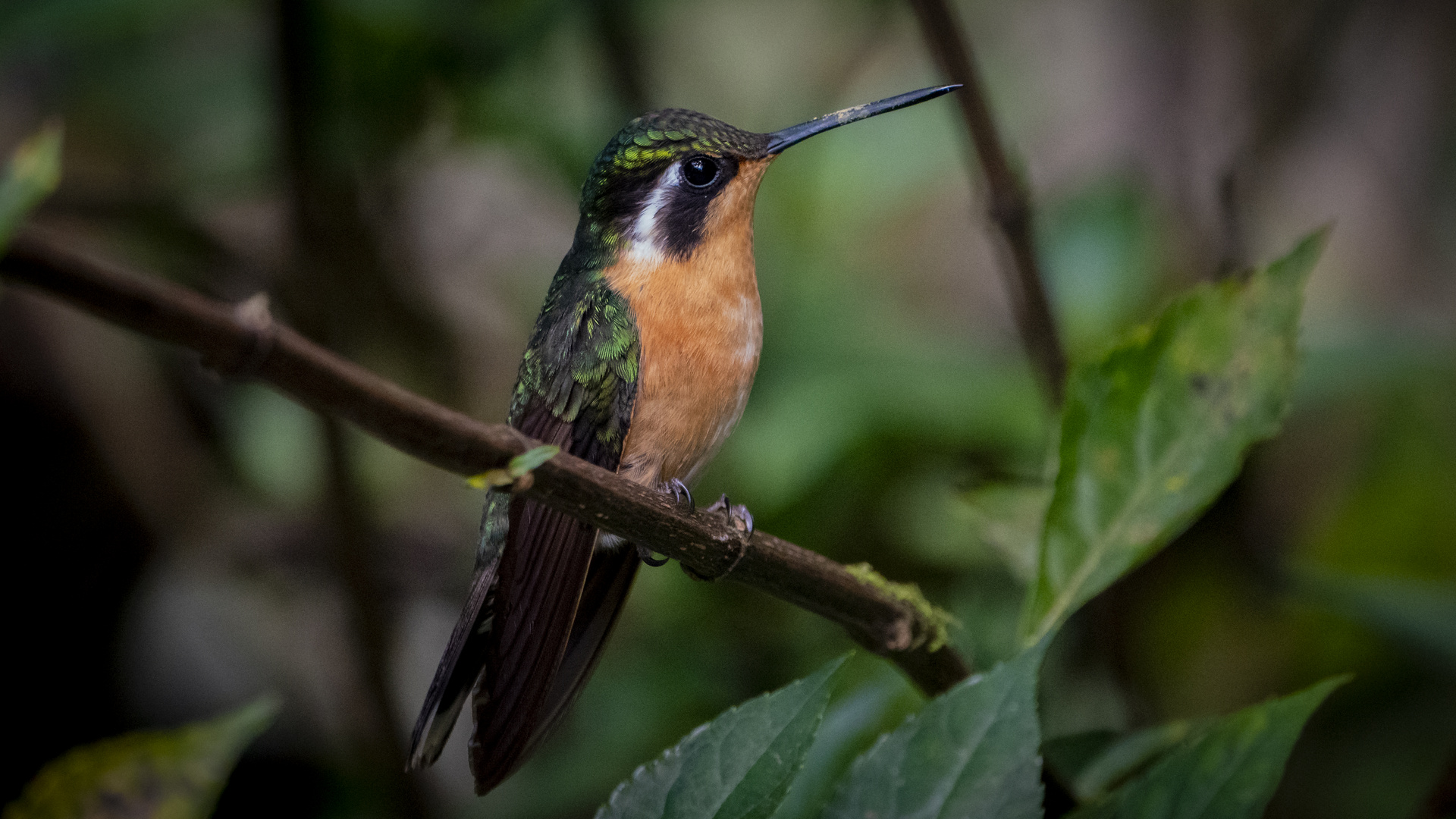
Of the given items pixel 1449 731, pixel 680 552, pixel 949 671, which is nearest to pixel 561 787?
pixel 949 671

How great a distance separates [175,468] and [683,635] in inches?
55.3

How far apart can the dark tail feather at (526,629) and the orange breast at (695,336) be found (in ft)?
0.69

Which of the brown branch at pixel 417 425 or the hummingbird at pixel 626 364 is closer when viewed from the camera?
the brown branch at pixel 417 425

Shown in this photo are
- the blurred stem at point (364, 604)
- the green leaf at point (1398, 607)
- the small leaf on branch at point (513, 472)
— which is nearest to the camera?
the small leaf on branch at point (513, 472)

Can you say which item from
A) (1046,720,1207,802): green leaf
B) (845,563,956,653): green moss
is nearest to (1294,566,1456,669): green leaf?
(1046,720,1207,802): green leaf

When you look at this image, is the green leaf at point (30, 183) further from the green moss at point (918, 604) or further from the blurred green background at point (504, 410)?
the blurred green background at point (504, 410)

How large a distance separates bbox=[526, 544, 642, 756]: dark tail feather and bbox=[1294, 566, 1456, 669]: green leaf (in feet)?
3.75

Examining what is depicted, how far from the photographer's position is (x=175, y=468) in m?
2.69

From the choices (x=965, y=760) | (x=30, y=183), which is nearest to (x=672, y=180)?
(x=965, y=760)

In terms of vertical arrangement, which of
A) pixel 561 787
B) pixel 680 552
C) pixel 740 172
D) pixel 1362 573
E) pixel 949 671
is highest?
pixel 740 172

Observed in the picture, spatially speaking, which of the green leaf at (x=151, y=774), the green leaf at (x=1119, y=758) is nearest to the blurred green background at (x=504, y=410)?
the green leaf at (x=1119, y=758)

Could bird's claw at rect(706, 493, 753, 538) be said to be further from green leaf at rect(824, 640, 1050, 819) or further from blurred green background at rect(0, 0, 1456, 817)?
blurred green background at rect(0, 0, 1456, 817)

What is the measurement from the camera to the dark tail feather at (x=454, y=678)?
3.19ft

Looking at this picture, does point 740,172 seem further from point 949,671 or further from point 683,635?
point 683,635
